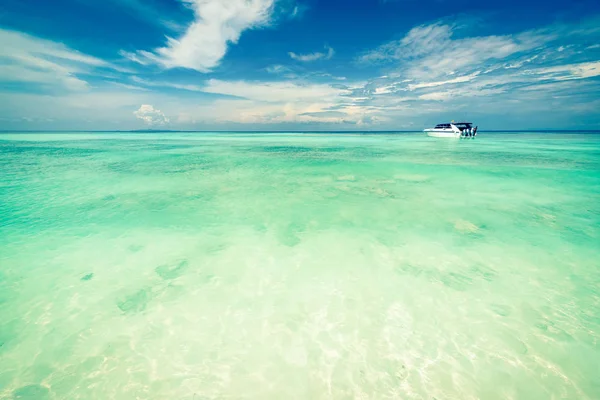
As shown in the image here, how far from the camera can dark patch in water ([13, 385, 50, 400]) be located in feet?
11.2

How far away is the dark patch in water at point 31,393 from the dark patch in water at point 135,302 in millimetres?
1468

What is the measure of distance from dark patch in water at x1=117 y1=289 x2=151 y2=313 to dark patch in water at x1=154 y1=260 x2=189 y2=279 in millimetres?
639

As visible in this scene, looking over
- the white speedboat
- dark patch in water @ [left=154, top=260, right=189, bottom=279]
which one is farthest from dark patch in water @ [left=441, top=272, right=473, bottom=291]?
the white speedboat

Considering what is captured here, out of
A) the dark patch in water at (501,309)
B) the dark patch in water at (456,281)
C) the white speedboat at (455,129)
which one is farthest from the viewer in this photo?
the white speedboat at (455,129)

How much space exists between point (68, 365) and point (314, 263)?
4.62m

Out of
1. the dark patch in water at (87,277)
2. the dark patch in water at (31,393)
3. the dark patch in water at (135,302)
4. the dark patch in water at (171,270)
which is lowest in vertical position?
the dark patch in water at (31,393)

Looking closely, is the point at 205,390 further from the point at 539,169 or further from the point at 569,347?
the point at 539,169

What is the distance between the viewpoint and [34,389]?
138 inches

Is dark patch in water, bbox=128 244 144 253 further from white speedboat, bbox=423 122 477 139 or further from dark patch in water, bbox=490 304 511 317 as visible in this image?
white speedboat, bbox=423 122 477 139

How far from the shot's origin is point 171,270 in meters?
6.28

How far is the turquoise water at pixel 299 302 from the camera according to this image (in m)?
3.65

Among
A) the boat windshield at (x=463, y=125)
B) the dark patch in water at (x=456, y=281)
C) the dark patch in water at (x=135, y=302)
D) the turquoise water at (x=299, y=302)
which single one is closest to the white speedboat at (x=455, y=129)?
the boat windshield at (x=463, y=125)

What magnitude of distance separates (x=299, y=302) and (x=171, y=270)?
3189mm

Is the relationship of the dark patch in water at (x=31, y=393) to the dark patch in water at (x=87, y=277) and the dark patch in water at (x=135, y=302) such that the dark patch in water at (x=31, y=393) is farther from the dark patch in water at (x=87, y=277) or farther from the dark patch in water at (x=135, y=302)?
the dark patch in water at (x=87, y=277)
